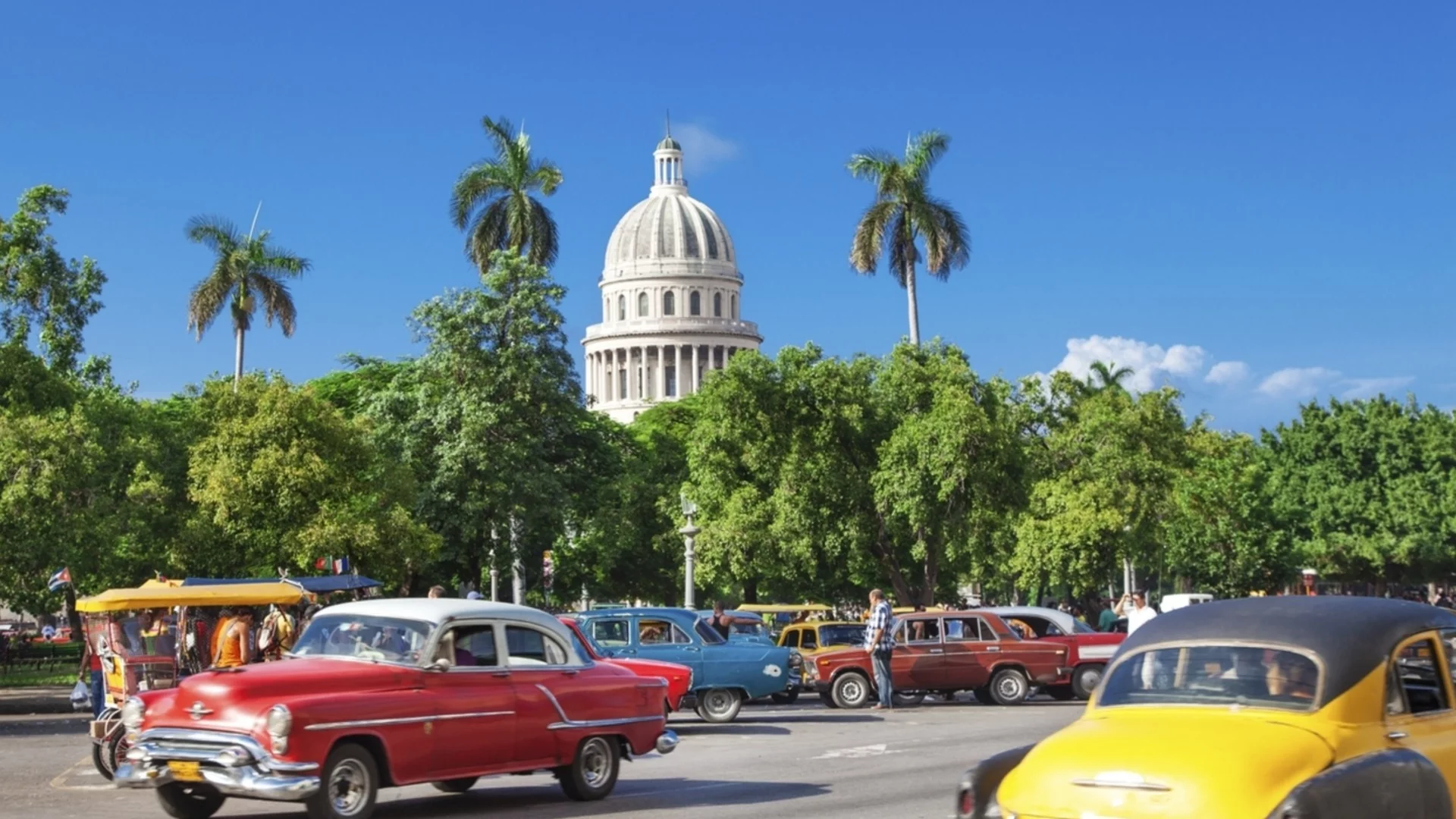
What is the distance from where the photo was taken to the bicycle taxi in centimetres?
1933

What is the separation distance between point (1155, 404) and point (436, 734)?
5527cm

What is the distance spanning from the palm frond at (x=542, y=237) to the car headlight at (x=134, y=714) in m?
40.2

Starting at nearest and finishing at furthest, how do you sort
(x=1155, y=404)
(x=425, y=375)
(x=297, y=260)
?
1. (x=425, y=375)
2. (x=297, y=260)
3. (x=1155, y=404)

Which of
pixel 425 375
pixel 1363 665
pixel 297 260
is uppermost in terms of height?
pixel 297 260

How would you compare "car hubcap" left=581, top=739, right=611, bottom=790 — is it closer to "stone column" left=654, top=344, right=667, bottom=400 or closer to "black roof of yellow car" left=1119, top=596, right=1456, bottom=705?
"black roof of yellow car" left=1119, top=596, right=1456, bottom=705

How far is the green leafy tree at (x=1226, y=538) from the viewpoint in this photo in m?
68.7

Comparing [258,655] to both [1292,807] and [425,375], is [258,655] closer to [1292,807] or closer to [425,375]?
[1292,807]

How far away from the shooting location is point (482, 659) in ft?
47.1

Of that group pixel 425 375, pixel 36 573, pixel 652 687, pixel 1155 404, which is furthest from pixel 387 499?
pixel 1155 404

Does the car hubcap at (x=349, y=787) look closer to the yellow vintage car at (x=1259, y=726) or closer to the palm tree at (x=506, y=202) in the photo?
the yellow vintage car at (x=1259, y=726)

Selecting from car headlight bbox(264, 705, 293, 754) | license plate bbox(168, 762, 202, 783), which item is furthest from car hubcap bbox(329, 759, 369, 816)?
license plate bbox(168, 762, 202, 783)

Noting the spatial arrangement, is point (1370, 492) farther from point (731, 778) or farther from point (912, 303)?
point (731, 778)

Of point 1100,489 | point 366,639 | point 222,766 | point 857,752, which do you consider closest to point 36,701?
point 857,752

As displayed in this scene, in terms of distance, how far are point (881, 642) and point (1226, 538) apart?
4605 cm
